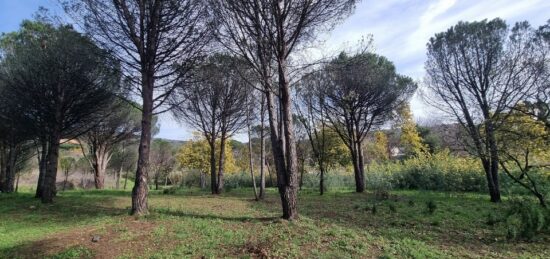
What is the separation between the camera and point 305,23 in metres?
7.90

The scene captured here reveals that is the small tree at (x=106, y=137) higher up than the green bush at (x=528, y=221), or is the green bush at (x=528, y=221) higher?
the small tree at (x=106, y=137)

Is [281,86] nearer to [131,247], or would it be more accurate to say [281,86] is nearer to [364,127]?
[131,247]

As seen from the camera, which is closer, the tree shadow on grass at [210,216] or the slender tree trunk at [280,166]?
the slender tree trunk at [280,166]

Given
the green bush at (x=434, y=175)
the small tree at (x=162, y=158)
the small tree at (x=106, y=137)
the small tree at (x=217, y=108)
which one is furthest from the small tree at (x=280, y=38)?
the small tree at (x=162, y=158)

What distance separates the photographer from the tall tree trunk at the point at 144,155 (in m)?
7.85

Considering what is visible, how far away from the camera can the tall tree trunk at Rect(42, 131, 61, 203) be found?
10820 millimetres

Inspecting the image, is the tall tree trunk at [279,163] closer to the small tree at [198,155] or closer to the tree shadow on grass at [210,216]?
the tree shadow on grass at [210,216]

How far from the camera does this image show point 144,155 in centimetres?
812

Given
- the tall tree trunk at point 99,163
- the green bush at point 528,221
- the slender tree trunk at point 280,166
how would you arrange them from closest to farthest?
the green bush at point 528,221
the slender tree trunk at point 280,166
the tall tree trunk at point 99,163

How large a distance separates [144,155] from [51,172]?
204 inches

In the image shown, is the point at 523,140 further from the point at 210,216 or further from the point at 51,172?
the point at 51,172

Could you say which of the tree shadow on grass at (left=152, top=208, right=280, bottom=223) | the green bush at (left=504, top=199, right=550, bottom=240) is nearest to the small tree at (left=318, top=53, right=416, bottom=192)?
the tree shadow on grass at (left=152, top=208, right=280, bottom=223)

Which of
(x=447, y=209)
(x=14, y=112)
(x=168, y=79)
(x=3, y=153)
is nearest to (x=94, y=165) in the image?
Answer: (x=3, y=153)

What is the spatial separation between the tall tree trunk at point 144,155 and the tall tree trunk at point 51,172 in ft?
16.0
